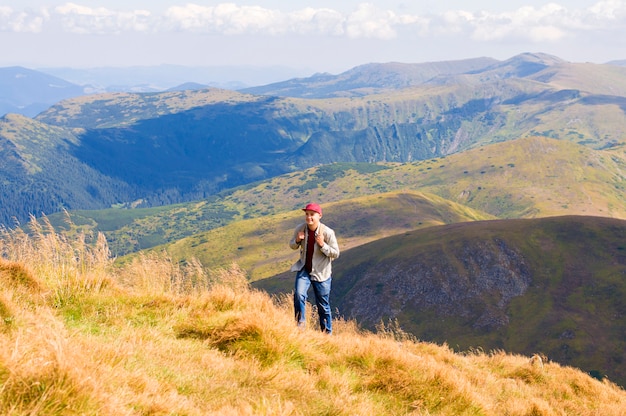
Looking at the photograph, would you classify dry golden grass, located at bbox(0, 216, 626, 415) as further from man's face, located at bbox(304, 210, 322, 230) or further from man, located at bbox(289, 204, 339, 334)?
man's face, located at bbox(304, 210, 322, 230)

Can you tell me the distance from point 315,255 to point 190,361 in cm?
528

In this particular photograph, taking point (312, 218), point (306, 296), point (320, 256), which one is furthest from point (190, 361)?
point (320, 256)

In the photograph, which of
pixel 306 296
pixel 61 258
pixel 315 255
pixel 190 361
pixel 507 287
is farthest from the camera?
pixel 507 287

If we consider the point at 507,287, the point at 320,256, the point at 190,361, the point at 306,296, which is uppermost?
the point at 320,256

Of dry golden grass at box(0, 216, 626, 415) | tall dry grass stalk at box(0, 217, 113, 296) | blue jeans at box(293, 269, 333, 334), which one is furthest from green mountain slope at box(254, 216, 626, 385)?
tall dry grass stalk at box(0, 217, 113, 296)

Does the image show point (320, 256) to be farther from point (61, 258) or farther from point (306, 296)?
point (61, 258)

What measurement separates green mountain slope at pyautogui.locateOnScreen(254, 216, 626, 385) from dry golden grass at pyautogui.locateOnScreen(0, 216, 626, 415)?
4125 inches

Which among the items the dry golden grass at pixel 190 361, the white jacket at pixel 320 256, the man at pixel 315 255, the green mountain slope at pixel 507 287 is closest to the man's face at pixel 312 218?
the man at pixel 315 255

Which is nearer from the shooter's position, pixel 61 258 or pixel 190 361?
pixel 190 361

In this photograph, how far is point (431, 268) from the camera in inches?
5684

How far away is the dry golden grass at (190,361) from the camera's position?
5441mm

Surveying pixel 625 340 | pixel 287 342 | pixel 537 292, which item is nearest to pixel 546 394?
pixel 287 342

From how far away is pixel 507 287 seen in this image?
13538 cm

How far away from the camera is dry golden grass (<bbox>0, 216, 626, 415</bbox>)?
544 centimetres
